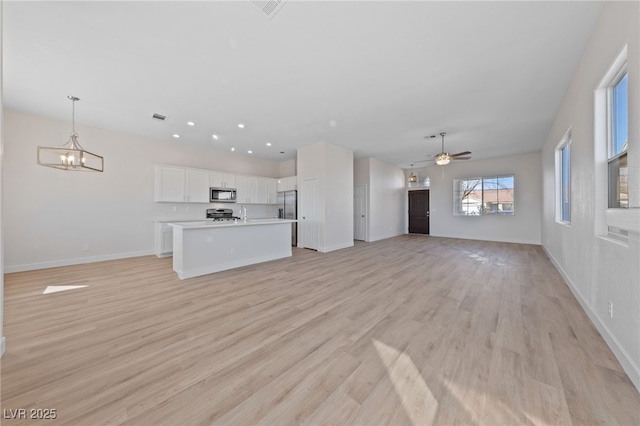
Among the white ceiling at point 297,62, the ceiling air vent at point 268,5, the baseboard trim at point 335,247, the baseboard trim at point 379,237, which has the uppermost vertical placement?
the white ceiling at point 297,62

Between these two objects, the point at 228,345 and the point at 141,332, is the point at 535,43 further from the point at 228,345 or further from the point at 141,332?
the point at 141,332

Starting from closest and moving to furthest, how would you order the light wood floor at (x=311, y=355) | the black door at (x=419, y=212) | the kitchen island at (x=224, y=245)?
1. the light wood floor at (x=311, y=355)
2. the kitchen island at (x=224, y=245)
3. the black door at (x=419, y=212)

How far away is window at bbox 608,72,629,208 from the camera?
1973 millimetres

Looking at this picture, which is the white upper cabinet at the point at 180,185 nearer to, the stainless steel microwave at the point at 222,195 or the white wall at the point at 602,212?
the stainless steel microwave at the point at 222,195

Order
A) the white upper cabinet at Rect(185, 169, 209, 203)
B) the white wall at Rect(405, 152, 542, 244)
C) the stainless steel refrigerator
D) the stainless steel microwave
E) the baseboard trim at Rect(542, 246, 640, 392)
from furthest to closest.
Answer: the white wall at Rect(405, 152, 542, 244) < the stainless steel refrigerator < the stainless steel microwave < the white upper cabinet at Rect(185, 169, 209, 203) < the baseboard trim at Rect(542, 246, 640, 392)

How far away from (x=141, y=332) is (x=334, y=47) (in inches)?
148

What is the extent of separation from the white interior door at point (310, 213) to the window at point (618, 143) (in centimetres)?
513

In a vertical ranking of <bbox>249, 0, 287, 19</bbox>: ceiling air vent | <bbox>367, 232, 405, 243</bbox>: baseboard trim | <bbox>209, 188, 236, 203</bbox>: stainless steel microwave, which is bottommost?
<bbox>367, 232, 405, 243</bbox>: baseboard trim

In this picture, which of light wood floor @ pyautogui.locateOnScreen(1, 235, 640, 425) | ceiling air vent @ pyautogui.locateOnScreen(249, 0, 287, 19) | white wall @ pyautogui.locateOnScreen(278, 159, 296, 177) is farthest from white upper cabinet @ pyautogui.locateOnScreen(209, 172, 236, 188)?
ceiling air vent @ pyautogui.locateOnScreen(249, 0, 287, 19)

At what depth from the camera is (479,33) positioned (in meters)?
2.39

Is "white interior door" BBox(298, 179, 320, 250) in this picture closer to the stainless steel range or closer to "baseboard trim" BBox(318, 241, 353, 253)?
"baseboard trim" BBox(318, 241, 353, 253)

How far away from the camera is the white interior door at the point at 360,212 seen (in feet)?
27.3

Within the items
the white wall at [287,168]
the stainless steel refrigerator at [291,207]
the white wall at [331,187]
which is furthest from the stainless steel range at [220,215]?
the white wall at [287,168]

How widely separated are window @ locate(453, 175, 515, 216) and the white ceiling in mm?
Result: 3703
